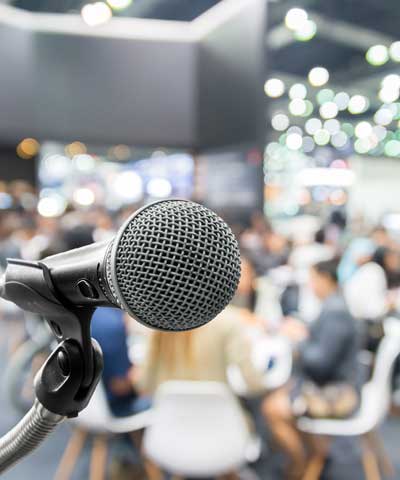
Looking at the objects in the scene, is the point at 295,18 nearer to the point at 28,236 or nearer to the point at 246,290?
the point at 28,236

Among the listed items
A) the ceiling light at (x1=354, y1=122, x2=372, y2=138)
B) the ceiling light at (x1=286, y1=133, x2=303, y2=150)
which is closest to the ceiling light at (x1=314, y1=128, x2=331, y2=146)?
the ceiling light at (x1=286, y1=133, x2=303, y2=150)

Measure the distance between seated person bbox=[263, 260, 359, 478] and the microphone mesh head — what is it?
2211 millimetres

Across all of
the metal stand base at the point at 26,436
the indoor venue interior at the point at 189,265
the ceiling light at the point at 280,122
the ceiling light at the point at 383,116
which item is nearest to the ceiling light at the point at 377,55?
the indoor venue interior at the point at 189,265

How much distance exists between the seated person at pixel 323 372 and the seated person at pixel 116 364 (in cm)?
82

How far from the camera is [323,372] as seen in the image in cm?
252

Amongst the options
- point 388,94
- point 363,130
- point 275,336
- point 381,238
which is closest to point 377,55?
point 388,94

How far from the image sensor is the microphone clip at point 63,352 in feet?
1.48

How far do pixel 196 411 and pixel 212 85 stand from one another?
623 cm

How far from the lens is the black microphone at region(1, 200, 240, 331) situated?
0.41 m

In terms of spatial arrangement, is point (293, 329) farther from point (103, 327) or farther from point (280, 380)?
point (103, 327)

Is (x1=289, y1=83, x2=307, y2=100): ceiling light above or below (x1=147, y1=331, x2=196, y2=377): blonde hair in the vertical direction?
above

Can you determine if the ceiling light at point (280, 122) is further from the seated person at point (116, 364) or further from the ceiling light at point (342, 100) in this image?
the seated person at point (116, 364)

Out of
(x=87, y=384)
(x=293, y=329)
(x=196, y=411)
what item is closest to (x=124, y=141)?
(x=293, y=329)

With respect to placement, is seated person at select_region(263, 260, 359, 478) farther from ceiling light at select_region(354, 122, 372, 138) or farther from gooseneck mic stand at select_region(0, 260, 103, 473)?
ceiling light at select_region(354, 122, 372, 138)
